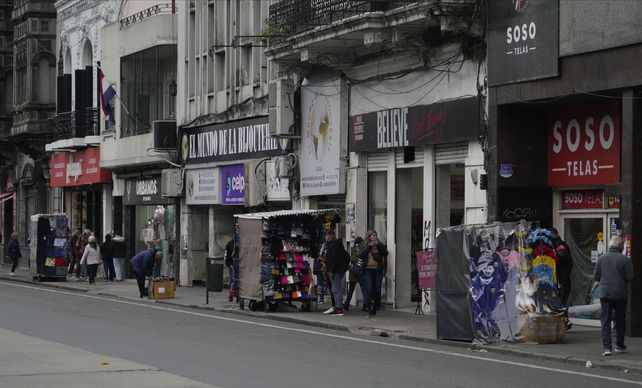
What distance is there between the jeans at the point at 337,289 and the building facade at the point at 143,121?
1527 cm

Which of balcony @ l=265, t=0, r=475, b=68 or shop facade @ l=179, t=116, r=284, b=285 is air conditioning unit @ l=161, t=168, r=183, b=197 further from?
balcony @ l=265, t=0, r=475, b=68

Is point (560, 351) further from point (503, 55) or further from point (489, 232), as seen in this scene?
point (503, 55)

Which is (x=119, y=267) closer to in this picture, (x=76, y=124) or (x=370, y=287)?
(x=76, y=124)

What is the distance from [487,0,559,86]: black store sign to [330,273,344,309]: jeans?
534 centimetres

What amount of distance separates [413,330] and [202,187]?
59.2ft

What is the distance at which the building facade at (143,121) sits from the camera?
4234cm

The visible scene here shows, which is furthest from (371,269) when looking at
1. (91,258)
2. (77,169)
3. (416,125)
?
(77,169)

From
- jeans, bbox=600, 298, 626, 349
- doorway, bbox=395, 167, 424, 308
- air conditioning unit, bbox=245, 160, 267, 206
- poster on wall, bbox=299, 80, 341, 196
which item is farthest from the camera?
air conditioning unit, bbox=245, 160, 267, 206

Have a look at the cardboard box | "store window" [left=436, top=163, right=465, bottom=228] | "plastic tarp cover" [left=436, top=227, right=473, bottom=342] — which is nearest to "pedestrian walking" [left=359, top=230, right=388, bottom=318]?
"store window" [left=436, top=163, right=465, bottom=228]

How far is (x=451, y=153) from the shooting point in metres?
26.9

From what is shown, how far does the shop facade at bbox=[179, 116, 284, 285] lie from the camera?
3544 cm

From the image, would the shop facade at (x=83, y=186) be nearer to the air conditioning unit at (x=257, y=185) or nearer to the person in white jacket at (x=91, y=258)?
the person in white jacket at (x=91, y=258)

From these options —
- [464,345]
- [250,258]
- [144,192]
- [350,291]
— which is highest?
[144,192]

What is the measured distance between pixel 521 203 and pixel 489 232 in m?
4.83
